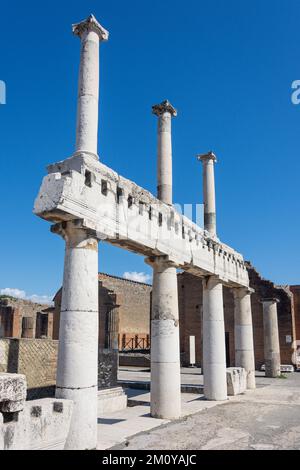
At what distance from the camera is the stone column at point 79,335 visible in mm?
6867

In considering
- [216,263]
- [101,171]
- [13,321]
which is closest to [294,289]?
[216,263]

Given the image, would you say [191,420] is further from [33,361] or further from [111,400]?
[33,361]

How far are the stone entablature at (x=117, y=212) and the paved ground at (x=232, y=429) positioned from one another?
3.79 meters

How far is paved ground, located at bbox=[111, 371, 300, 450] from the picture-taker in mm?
7745

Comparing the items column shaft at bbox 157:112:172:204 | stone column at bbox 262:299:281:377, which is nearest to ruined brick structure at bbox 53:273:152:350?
stone column at bbox 262:299:281:377

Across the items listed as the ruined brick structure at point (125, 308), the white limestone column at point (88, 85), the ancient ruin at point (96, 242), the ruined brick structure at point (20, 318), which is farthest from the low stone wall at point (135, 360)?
the white limestone column at point (88, 85)

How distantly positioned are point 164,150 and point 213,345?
20.3 feet

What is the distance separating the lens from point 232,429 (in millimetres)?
9094

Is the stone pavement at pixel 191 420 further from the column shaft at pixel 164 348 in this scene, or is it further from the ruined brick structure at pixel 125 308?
the ruined brick structure at pixel 125 308

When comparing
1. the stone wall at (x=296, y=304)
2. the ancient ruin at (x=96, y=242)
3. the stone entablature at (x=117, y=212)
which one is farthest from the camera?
the stone wall at (x=296, y=304)

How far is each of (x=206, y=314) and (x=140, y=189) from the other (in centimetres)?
565

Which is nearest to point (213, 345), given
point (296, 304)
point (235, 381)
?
point (235, 381)

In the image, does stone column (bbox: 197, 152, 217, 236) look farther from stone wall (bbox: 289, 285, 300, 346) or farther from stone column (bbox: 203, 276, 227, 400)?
stone wall (bbox: 289, 285, 300, 346)
